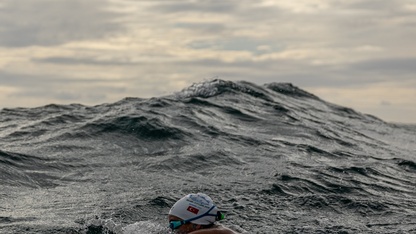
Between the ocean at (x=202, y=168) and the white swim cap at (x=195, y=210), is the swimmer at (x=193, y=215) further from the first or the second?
the ocean at (x=202, y=168)

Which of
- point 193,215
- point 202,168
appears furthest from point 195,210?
point 202,168

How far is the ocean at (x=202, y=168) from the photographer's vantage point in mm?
15016

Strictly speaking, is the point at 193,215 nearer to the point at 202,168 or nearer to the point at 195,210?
the point at 195,210

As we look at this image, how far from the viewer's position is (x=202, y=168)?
20469 mm

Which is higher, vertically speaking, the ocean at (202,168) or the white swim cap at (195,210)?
the white swim cap at (195,210)

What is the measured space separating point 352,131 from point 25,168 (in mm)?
16632

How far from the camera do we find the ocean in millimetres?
15016

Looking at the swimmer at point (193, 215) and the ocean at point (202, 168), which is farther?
the ocean at point (202, 168)

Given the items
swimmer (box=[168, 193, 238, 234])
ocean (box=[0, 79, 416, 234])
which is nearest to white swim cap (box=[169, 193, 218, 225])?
swimmer (box=[168, 193, 238, 234])

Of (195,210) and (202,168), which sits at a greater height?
(195,210)

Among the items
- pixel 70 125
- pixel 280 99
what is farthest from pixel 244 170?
pixel 280 99

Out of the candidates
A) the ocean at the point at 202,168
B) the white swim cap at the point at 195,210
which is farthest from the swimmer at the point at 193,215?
the ocean at the point at 202,168

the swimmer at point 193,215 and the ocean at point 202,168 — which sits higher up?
the swimmer at point 193,215

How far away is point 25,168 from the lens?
20141 mm
